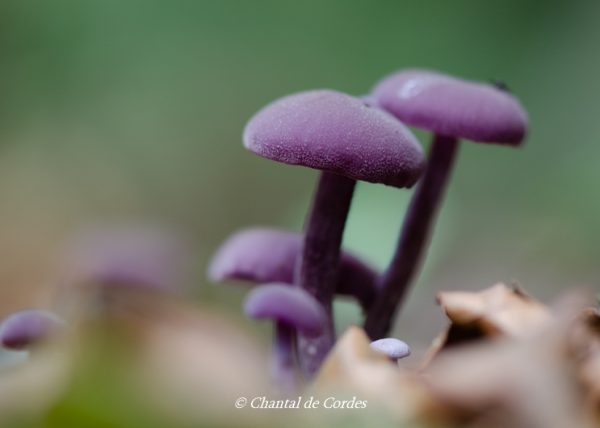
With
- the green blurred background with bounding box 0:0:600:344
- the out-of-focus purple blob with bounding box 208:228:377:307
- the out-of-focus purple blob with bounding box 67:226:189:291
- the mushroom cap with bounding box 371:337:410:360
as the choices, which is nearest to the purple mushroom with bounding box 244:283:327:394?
the mushroom cap with bounding box 371:337:410:360

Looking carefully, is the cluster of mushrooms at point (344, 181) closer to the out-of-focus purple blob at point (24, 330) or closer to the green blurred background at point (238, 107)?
the out-of-focus purple blob at point (24, 330)

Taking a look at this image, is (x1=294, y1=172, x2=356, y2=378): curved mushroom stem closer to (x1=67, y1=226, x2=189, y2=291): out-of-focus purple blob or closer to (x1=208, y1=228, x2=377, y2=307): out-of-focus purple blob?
(x1=208, y1=228, x2=377, y2=307): out-of-focus purple blob

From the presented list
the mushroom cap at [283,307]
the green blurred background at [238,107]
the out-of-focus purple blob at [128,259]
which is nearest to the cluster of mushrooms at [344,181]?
the mushroom cap at [283,307]

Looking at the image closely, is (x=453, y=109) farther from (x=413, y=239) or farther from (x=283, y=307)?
(x=283, y=307)

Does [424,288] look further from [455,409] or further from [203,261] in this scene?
[455,409]

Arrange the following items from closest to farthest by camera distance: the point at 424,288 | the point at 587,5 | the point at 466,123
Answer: the point at 466,123, the point at 424,288, the point at 587,5

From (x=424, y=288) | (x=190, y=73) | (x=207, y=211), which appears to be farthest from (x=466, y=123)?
(x=190, y=73)
